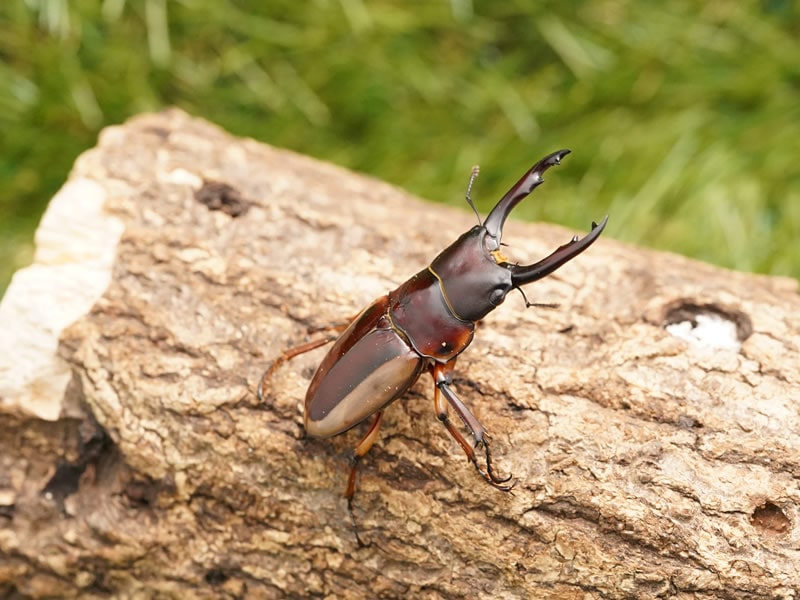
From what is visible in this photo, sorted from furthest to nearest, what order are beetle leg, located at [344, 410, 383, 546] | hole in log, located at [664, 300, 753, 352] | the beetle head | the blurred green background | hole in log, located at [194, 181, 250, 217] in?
the blurred green background
hole in log, located at [194, 181, 250, 217]
hole in log, located at [664, 300, 753, 352]
beetle leg, located at [344, 410, 383, 546]
the beetle head

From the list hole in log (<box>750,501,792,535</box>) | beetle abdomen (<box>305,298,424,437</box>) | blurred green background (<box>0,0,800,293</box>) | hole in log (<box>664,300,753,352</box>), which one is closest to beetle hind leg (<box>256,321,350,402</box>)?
beetle abdomen (<box>305,298,424,437</box>)

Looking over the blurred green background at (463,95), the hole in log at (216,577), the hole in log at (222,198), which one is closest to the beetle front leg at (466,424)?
the hole in log at (216,577)

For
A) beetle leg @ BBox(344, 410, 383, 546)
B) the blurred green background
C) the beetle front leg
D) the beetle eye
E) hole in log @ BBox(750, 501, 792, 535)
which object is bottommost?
beetle leg @ BBox(344, 410, 383, 546)

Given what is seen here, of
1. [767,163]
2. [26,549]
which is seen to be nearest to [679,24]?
[767,163]

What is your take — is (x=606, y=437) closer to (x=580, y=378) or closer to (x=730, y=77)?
(x=580, y=378)

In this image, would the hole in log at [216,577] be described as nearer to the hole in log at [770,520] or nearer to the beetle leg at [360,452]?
the beetle leg at [360,452]

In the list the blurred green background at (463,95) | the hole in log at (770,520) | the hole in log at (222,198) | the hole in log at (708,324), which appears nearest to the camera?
the hole in log at (770,520)

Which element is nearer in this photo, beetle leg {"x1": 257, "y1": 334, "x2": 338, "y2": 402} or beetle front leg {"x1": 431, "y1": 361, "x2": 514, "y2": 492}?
beetle front leg {"x1": 431, "y1": 361, "x2": 514, "y2": 492}

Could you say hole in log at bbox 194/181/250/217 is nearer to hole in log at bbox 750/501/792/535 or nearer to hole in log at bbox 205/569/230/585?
hole in log at bbox 205/569/230/585

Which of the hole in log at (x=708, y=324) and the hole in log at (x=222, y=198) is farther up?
the hole in log at (x=708, y=324)
